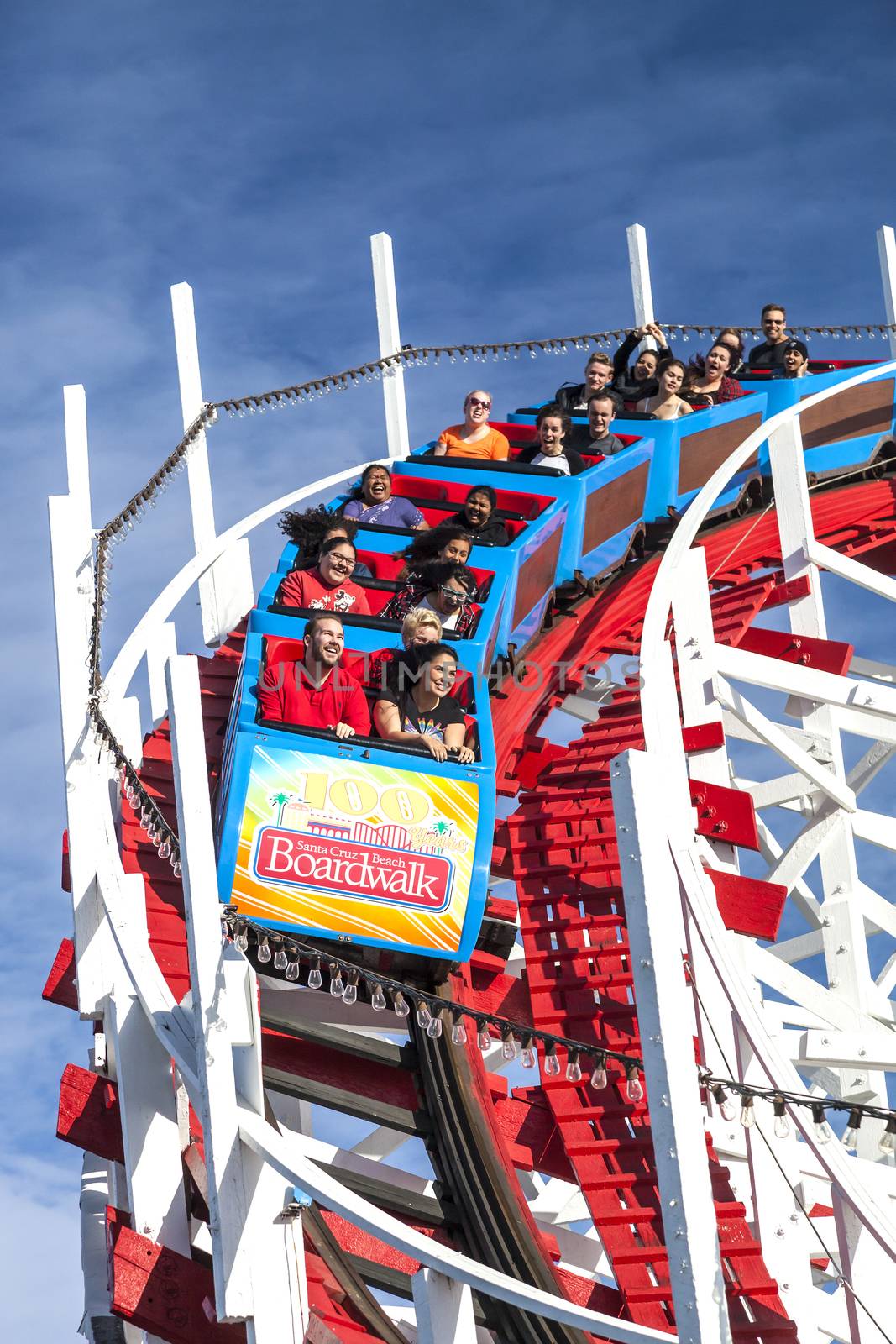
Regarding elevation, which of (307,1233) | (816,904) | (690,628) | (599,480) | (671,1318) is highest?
(599,480)

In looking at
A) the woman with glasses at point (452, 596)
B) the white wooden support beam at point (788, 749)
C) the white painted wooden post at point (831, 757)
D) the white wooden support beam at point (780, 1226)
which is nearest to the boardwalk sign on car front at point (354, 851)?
the white wooden support beam at point (780, 1226)

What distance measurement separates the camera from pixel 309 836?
604cm

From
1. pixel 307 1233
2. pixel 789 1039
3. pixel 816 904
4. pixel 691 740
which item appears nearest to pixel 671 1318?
pixel 307 1233

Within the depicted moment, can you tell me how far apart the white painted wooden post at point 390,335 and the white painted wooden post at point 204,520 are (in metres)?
1.80

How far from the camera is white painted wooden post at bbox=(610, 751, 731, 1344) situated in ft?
12.0

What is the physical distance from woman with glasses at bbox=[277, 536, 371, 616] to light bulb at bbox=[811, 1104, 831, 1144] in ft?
12.3

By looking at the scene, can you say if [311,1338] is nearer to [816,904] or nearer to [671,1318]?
[671,1318]

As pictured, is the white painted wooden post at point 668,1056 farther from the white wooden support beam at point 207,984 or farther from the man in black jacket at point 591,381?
the man in black jacket at point 591,381

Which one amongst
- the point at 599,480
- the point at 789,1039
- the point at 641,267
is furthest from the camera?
the point at 641,267

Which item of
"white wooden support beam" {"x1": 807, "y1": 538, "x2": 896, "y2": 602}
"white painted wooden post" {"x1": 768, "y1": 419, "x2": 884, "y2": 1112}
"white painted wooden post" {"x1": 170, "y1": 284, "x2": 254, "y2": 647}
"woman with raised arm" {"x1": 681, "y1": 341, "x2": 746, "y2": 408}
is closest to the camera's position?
"white painted wooden post" {"x1": 768, "y1": 419, "x2": 884, "y2": 1112}

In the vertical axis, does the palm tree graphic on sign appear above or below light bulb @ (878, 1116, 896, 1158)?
above

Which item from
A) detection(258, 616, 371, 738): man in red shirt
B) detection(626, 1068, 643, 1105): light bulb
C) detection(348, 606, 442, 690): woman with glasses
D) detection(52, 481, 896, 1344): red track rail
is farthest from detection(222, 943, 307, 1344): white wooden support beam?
detection(348, 606, 442, 690): woman with glasses

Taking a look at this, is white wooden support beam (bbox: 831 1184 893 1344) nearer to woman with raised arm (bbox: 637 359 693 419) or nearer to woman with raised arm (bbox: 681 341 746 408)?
woman with raised arm (bbox: 637 359 693 419)

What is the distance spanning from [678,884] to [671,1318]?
1.24 m
